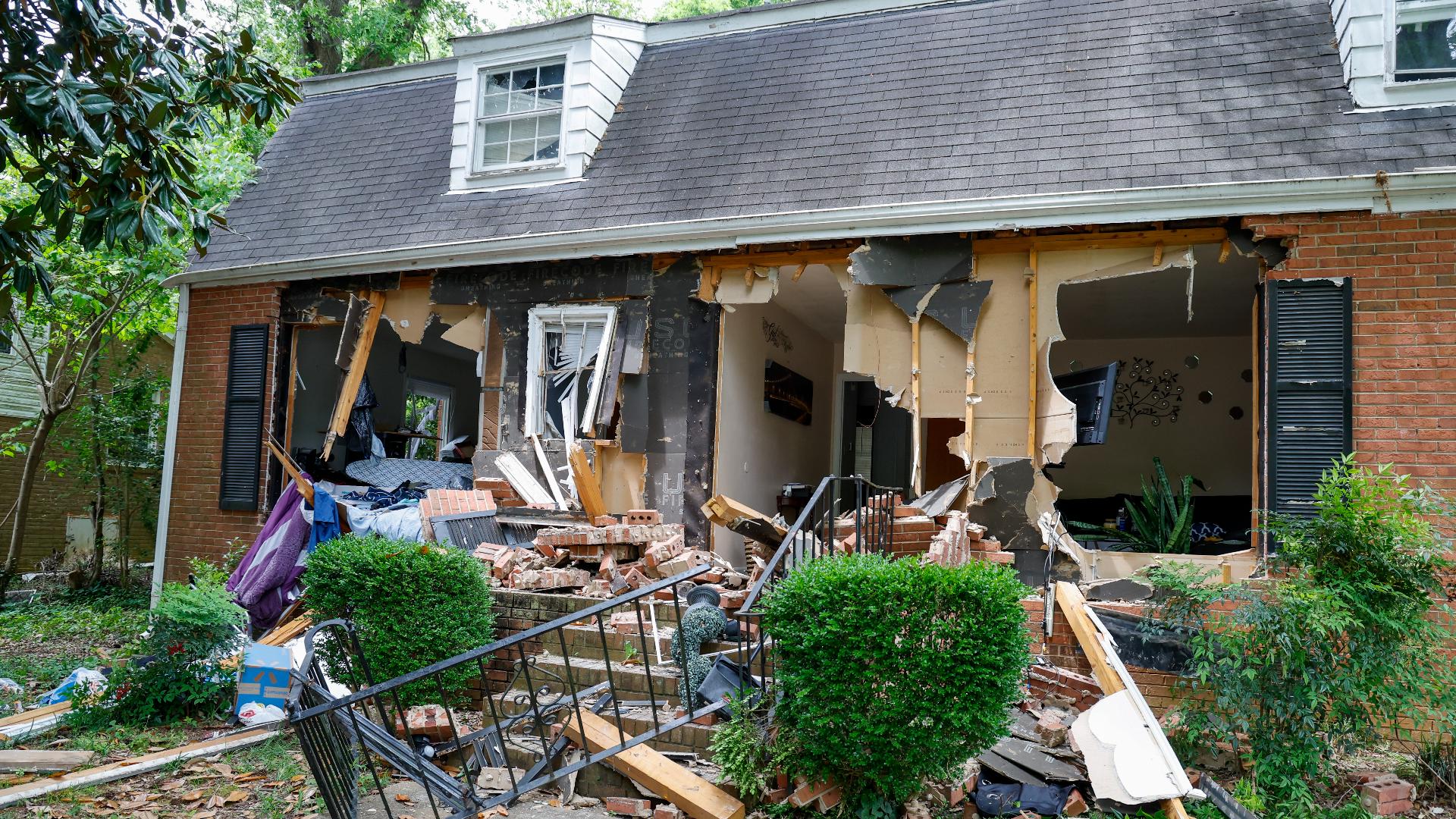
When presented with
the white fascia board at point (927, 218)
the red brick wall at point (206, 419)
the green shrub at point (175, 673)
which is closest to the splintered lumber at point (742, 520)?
the white fascia board at point (927, 218)

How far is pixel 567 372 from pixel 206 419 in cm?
417

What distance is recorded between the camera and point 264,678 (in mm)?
6711

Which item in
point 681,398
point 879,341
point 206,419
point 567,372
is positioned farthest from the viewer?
point 206,419

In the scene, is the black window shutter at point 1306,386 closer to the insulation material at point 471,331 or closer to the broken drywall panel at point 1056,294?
the broken drywall panel at point 1056,294

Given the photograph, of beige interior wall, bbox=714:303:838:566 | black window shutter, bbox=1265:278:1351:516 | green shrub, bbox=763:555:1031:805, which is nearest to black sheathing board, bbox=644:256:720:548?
beige interior wall, bbox=714:303:838:566

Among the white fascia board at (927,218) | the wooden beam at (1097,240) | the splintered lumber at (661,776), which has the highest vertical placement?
the white fascia board at (927,218)

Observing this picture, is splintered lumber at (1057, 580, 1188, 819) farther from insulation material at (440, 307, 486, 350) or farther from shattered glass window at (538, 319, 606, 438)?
insulation material at (440, 307, 486, 350)

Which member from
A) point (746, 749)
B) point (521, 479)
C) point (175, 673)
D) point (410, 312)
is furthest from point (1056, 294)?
point (175, 673)

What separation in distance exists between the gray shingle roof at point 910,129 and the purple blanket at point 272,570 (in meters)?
2.70

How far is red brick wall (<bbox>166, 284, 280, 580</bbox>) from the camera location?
1016 centimetres

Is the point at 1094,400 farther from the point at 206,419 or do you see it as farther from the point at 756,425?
the point at 206,419

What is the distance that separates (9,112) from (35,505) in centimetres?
1439

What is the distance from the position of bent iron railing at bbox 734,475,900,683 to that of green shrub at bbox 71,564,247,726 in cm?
362

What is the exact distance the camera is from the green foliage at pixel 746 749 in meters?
4.84
